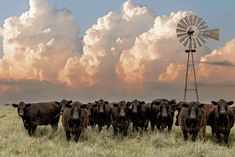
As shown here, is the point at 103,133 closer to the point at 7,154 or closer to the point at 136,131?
the point at 136,131

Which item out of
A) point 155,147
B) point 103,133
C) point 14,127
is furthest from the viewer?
point 14,127

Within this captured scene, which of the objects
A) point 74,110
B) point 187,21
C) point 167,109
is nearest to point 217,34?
point 187,21

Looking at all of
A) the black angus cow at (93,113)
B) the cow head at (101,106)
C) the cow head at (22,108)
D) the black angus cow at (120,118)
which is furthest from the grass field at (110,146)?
the black angus cow at (93,113)

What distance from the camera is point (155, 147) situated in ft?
59.8

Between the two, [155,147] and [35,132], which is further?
[35,132]

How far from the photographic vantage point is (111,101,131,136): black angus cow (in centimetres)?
2156

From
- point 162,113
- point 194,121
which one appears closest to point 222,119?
point 194,121

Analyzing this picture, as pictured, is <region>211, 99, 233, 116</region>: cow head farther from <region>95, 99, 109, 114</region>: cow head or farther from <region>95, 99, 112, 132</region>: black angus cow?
<region>95, 99, 109, 114</region>: cow head

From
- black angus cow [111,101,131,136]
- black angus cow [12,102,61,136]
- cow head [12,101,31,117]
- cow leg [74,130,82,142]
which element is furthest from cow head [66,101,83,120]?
cow head [12,101,31,117]

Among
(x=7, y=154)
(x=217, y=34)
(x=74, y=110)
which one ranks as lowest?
(x=7, y=154)

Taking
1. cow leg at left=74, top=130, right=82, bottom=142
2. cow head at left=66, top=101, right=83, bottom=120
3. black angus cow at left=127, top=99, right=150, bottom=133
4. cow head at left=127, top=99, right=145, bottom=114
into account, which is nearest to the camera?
cow leg at left=74, top=130, right=82, bottom=142

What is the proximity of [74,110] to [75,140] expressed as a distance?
133cm

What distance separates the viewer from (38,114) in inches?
915

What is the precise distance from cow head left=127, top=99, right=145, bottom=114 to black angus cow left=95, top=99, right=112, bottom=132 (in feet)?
5.11
